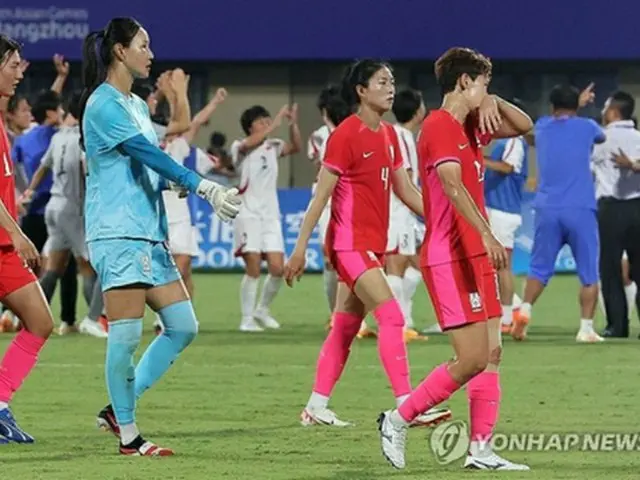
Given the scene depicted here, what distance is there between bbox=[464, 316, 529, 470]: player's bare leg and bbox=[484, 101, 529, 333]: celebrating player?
8145 mm

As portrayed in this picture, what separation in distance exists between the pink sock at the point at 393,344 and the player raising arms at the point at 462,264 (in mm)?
1641

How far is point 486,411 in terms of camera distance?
919cm

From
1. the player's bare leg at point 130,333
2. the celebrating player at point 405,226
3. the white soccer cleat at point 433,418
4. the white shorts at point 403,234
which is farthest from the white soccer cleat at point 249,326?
the player's bare leg at point 130,333

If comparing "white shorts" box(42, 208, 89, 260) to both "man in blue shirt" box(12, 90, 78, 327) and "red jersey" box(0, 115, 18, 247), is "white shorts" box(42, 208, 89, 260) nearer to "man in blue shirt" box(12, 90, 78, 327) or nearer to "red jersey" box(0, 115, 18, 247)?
"man in blue shirt" box(12, 90, 78, 327)

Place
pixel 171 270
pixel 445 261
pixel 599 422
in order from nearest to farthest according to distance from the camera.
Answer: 1. pixel 445 261
2. pixel 171 270
3. pixel 599 422

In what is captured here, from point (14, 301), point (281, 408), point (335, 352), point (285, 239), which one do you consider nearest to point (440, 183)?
point (335, 352)

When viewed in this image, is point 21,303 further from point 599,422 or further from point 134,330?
point 599,422

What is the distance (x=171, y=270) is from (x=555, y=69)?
23.0m

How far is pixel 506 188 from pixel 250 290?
2796 mm

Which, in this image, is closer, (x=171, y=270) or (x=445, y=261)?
(x=445, y=261)

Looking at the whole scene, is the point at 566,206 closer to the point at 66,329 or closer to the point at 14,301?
the point at 66,329

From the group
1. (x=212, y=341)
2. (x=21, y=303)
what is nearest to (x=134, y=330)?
(x=21, y=303)

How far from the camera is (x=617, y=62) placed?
104 ft

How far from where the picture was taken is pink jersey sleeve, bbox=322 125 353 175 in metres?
11.2
